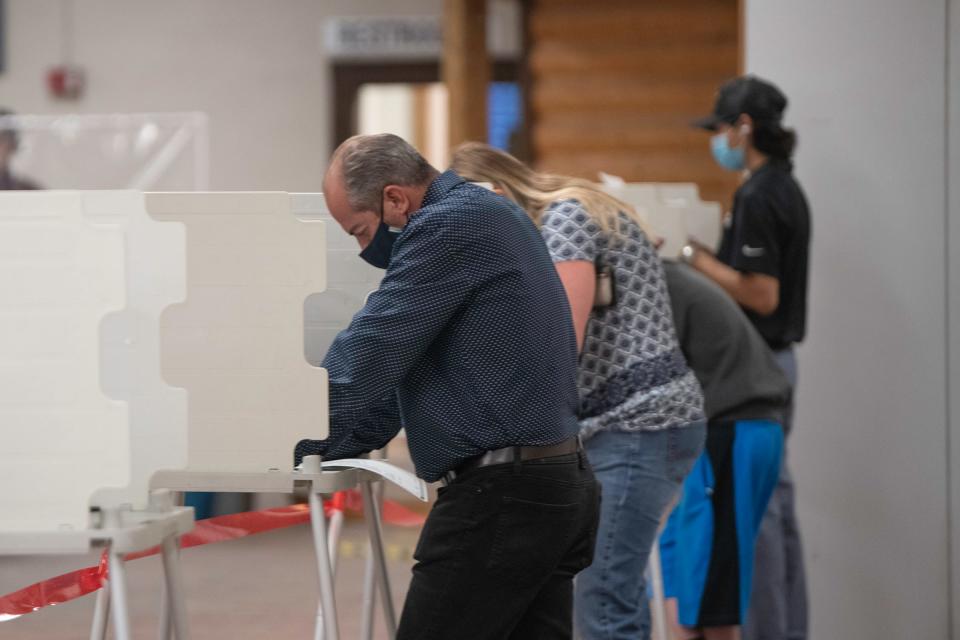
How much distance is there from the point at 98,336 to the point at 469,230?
54cm

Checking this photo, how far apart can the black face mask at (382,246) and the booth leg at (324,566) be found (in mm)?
366

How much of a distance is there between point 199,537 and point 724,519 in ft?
4.21

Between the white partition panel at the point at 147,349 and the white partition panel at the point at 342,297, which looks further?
the white partition panel at the point at 342,297

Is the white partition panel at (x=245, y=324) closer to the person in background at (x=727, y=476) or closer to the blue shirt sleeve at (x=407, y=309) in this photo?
the blue shirt sleeve at (x=407, y=309)

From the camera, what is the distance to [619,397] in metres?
2.42

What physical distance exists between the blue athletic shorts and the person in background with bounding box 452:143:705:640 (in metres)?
0.74

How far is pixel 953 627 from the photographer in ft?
11.9

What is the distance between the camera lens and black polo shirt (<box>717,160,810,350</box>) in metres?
3.51

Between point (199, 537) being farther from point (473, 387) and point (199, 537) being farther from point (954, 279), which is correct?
point (954, 279)

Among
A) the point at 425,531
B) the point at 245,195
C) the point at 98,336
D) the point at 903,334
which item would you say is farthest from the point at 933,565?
the point at 98,336

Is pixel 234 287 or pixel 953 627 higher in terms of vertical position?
pixel 234 287

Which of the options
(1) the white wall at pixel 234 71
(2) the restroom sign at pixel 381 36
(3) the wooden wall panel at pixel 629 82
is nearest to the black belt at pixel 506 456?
(3) the wooden wall panel at pixel 629 82

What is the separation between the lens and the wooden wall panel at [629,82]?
19.9 feet

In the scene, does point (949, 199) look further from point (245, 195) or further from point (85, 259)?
point (85, 259)
